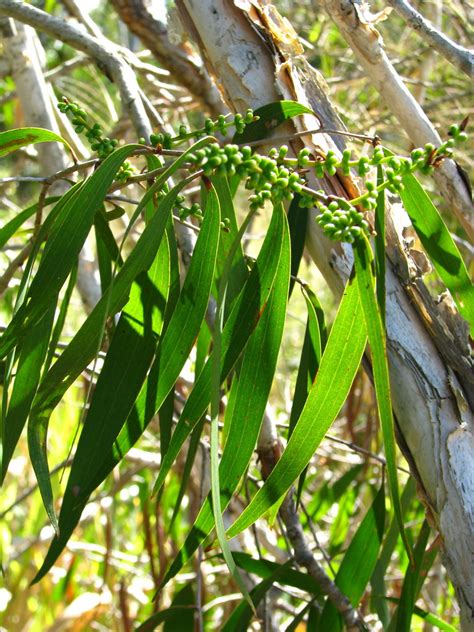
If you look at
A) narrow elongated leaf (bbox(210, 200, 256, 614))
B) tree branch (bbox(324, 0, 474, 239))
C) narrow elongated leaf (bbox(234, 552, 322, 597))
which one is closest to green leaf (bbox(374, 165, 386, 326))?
narrow elongated leaf (bbox(210, 200, 256, 614))

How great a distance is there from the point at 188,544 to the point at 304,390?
0.71ft

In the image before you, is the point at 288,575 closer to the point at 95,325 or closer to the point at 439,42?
the point at 95,325

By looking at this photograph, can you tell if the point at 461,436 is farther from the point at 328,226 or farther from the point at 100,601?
the point at 100,601

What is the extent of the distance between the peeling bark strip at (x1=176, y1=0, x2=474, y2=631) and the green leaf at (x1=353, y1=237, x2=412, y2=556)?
12cm

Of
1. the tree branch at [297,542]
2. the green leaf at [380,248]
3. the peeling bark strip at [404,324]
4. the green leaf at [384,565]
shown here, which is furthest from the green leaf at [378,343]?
the green leaf at [384,565]

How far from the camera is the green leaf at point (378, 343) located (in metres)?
0.51

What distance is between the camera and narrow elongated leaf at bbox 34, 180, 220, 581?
57 cm

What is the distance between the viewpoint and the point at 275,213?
571mm

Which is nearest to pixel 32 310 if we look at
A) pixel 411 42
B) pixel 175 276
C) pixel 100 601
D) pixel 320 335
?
pixel 175 276

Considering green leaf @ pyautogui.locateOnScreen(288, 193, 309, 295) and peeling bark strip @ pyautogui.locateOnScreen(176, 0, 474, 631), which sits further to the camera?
green leaf @ pyautogui.locateOnScreen(288, 193, 309, 295)

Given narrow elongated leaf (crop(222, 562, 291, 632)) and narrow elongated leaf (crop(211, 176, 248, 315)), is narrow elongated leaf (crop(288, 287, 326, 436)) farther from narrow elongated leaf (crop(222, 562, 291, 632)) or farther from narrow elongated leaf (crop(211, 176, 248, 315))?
narrow elongated leaf (crop(222, 562, 291, 632))

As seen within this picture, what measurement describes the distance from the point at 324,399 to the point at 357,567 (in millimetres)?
397

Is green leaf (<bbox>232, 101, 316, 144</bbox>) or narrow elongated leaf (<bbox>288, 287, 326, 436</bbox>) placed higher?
green leaf (<bbox>232, 101, 316, 144</bbox>)

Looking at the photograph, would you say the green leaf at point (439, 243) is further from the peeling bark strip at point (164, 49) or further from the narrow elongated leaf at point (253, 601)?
the peeling bark strip at point (164, 49)
